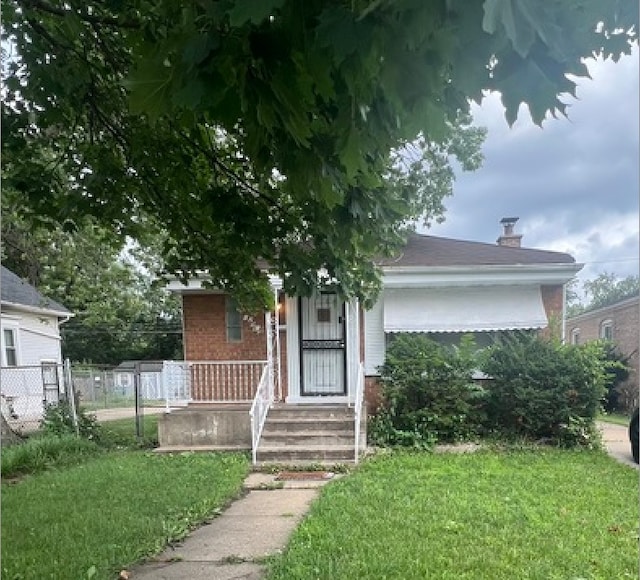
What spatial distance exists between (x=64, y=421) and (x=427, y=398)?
6003mm

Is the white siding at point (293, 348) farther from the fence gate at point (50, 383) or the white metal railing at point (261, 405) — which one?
the fence gate at point (50, 383)

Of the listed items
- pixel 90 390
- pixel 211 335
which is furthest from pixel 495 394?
pixel 90 390

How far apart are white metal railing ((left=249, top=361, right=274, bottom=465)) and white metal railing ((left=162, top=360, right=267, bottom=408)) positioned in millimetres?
372

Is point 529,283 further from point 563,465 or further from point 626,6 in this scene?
point 626,6

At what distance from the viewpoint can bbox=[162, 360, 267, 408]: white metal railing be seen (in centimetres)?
950

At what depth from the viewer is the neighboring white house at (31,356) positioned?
342 inches

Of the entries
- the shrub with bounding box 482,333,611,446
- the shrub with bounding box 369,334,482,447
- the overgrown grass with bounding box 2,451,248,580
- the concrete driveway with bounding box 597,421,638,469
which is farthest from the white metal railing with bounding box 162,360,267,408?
the concrete driveway with bounding box 597,421,638,469

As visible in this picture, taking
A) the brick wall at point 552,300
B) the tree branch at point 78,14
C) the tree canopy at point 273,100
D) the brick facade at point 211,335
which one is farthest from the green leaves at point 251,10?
the brick wall at point 552,300

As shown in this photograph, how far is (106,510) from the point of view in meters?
5.30

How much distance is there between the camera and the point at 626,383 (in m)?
12.4

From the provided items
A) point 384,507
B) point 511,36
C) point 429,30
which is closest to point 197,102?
point 429,30

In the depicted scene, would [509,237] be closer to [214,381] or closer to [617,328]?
[617,328]

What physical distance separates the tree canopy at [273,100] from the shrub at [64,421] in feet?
16.8

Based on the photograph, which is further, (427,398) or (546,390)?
(427,398)
